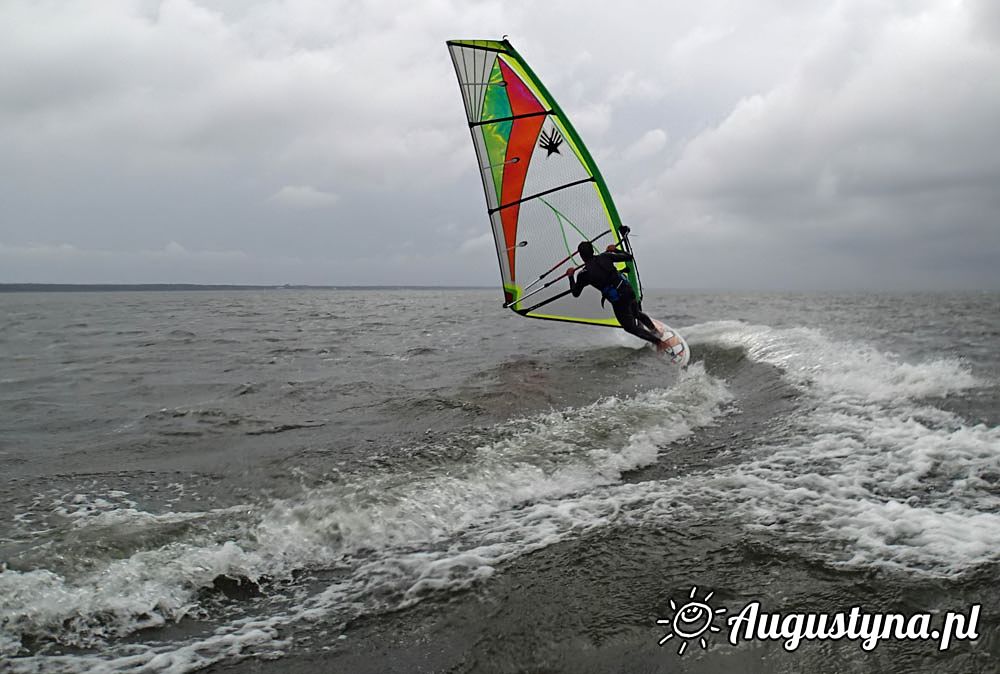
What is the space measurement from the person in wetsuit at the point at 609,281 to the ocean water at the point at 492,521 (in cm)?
235

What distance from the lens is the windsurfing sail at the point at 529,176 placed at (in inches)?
363

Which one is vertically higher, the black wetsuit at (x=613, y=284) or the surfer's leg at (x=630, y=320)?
the black wetsuit at (x=613, y=284)

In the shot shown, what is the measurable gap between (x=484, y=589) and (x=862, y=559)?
5.55 feet

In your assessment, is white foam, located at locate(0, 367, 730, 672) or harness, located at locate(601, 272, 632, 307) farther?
harness, located at locate(601, 272, 632, 307)

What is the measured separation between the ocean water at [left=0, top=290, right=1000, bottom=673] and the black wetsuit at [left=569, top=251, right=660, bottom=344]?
2350 mm

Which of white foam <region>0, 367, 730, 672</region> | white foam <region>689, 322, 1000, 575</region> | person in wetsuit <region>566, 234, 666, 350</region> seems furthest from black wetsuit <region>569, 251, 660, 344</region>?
white foam <region>0, 367, 730, 672</region>

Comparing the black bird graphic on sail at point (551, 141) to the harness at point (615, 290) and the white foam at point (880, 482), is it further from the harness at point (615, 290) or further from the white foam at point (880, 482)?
the white foam at point (880, 482)

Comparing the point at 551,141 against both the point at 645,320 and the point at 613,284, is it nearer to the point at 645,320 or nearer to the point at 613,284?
the point at 613,284

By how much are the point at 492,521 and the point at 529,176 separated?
23.4 feet

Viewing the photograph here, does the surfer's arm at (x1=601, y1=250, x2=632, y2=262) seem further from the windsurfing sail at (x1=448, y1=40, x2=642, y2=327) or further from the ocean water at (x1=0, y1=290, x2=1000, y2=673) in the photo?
the ocean water at (x1=0, y1=290, x2=1000, y2=673)

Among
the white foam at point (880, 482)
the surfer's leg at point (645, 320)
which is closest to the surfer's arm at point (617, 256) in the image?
the surfer's leg at point (645, 320)

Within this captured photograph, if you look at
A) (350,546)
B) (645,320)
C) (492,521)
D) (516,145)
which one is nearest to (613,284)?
(645,320)

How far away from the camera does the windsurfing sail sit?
9227mm

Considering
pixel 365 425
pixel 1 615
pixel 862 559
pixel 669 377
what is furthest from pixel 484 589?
pixel 669 377
